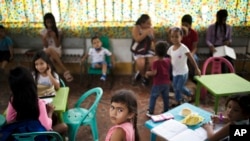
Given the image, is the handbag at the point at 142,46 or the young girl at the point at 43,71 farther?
the handbag at the point at 142,46

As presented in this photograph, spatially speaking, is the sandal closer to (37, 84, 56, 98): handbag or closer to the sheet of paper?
(37, 84, 56, 98): handbag

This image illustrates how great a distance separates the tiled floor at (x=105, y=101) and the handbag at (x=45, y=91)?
731 millimetres

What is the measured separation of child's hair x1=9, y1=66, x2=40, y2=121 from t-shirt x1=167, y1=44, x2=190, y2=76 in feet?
6.23

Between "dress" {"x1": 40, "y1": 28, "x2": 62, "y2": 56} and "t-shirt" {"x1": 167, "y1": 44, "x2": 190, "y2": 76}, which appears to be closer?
"t-shirt" {"x1": 167, "y1": 44, "x2": 190, "y2": 76}

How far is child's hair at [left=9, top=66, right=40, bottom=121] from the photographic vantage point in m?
2.08

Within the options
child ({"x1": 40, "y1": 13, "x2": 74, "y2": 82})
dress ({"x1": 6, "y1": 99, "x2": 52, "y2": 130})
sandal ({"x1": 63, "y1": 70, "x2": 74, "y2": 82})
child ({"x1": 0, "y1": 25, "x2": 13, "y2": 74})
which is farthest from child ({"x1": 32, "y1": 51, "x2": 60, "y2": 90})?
child ({"x1": 0, "y1": 25, "x2": 13, "y2": 74})

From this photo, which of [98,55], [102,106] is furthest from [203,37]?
[102,106]

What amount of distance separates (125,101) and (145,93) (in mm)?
2588

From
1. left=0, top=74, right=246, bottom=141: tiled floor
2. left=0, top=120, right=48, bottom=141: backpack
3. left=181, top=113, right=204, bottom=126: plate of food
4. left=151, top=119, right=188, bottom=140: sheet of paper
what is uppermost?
left=0, top=120, right=48, bottom=141: backpack

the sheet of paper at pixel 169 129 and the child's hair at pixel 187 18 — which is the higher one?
the child's hair at pixel 187 18

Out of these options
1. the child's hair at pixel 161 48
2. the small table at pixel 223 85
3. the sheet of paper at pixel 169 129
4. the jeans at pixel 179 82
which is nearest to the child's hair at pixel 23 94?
the sheet of paper at pixel 169 129

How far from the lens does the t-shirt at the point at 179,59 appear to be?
3.43 meters

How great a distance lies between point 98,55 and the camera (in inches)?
175

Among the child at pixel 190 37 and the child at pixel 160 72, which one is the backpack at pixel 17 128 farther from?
the child at pixel 190 37
